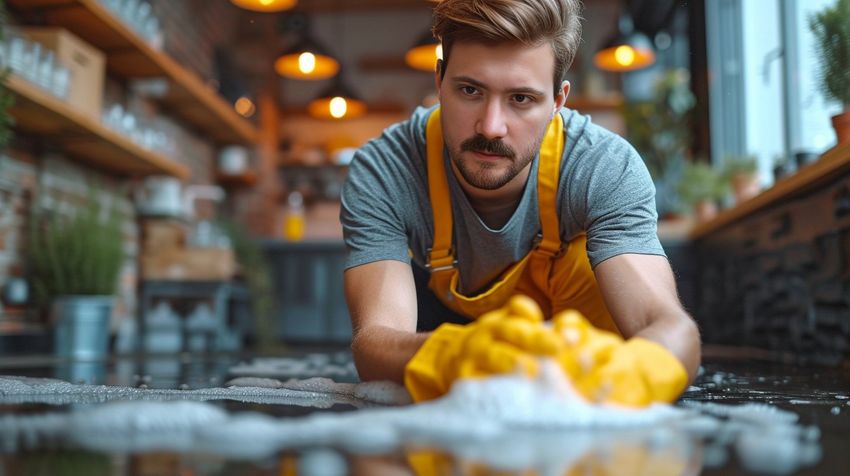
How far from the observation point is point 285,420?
99cm

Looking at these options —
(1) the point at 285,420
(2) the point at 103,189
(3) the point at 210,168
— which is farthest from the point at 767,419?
(3) the point at 210,168

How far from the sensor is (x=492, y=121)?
1355 millimetres

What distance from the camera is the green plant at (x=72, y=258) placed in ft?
11.0

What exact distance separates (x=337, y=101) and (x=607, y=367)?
493cm

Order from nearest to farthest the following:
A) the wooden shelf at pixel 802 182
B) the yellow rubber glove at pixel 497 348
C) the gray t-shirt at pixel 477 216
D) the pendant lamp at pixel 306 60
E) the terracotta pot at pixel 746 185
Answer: the yellow rubber glove at pixel 497 348, the gray t-shirt at pixel 477 216, the wooden shelf at pixel 802 182, the terracotta pot at pixel 746 185, the pendant lamp at pixel 306 60

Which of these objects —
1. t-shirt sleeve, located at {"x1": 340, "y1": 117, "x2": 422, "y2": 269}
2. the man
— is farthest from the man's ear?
t-shirt sleeve, located at {"x1": 340, "y1": 117, "x2": 422, "y2": 269}

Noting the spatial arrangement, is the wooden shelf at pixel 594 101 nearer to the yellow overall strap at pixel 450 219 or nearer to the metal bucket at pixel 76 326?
the metal bucket at pixel 76 326

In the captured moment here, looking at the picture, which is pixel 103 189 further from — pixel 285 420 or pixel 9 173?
pixel 285 420

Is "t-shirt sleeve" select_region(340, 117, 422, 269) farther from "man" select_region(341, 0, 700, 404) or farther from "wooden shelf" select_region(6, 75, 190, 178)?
"wooden shelf" select_region(6, 75, 190, 178)

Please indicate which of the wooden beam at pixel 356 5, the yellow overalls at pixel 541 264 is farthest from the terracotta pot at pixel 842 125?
the wooden beam at pixel 356 5

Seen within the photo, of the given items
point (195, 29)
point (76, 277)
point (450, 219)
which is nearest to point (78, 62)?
point (76, 277)

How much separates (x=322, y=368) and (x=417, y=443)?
5.07 feet

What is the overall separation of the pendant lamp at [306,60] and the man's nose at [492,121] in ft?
12.6

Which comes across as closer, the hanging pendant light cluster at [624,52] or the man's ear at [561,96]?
the man's ear at [561,96]
